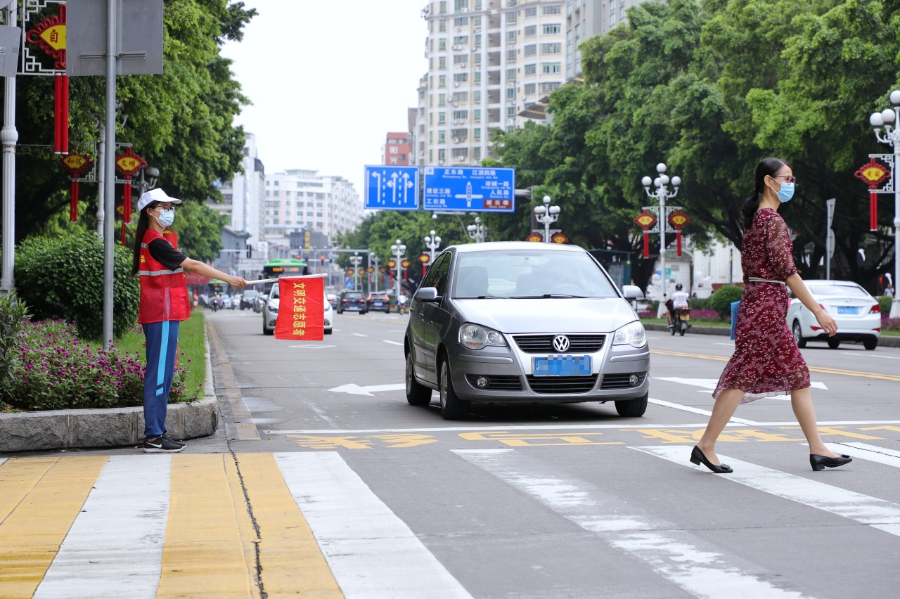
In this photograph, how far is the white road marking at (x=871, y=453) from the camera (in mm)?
8500

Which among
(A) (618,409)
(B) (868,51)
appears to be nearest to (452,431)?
(A) (618,409)

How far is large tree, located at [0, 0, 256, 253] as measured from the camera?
25.2m

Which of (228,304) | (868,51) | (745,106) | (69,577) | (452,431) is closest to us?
(69,577)

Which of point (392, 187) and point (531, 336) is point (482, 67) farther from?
point (531, 336)

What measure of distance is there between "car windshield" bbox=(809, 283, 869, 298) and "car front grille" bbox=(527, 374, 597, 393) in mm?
18755

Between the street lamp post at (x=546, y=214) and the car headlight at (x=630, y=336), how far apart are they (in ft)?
154

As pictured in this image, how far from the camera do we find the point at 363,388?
1574cm

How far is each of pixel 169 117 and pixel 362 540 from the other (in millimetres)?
22626

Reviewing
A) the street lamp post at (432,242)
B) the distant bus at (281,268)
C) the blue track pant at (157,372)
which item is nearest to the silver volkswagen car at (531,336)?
the blue track pant at (157,372)

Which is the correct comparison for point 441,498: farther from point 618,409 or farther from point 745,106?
point 745,106

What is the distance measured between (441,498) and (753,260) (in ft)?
8.01

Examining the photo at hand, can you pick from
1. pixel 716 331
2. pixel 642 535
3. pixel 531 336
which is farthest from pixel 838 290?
pixel 642 535

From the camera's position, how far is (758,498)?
7020mm

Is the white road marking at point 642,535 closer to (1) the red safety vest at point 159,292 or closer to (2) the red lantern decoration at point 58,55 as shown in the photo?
(1) the red safety vest at point 159,292
